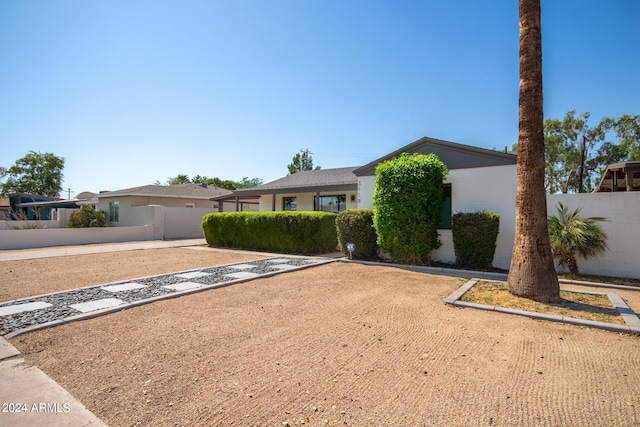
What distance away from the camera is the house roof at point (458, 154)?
29.1ft

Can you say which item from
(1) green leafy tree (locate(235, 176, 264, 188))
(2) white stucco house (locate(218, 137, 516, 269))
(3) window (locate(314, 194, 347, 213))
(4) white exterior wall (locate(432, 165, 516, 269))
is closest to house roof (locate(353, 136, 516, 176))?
(2) white stucco house (locate(218, 137, 516, 269))

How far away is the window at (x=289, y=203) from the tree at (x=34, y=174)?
3833 cm

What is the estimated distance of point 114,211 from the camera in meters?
23.6

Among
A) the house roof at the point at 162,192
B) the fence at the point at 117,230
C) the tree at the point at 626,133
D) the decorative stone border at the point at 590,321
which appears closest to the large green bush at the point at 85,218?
the fence at the point at 117,230

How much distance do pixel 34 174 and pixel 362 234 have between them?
48345 mm

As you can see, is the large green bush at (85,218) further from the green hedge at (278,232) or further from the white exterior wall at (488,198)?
the white exterior wall at (488,198)

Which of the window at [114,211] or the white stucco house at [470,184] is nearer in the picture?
the white stucco house at [470,184]

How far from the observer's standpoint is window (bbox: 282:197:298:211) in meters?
19.6

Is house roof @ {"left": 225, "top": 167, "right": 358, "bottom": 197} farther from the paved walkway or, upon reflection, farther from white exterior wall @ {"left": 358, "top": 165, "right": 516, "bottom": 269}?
the paved walkway

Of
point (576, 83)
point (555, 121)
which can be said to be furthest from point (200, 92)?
point (555, 121)

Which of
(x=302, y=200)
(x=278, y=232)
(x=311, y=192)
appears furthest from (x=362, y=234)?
(x=302, y=200)

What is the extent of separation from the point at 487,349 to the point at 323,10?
397 inches

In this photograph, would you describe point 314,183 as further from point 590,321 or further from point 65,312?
point 590,321

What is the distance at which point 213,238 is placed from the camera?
51.5 ft
